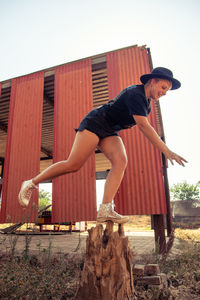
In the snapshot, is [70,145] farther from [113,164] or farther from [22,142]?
[113,164]

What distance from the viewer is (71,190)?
5.58 metres

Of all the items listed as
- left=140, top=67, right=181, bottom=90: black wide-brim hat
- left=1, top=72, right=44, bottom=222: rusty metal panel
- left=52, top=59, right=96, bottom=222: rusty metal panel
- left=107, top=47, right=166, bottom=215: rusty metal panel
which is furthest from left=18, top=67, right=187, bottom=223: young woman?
left=1, top=72, right=44, bottom=222: rusty metal panel

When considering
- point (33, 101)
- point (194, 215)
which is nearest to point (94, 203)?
point (33, 101)

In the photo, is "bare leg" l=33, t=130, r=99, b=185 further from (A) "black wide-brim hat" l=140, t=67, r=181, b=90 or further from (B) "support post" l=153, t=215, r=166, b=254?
(B) "support post" l=153, t=215, r=166, b=254

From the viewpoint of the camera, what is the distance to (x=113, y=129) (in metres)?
2.47

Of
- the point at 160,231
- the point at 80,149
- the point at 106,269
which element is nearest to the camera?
the point at 106,269

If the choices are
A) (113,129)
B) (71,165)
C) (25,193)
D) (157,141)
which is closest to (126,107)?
(113,129)

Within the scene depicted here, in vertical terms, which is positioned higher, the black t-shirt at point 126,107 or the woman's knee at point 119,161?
the black t-shirt at point 126,107

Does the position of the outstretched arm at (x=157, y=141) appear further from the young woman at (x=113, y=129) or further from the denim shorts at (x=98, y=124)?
the denim shorts at (x=98, y=124)

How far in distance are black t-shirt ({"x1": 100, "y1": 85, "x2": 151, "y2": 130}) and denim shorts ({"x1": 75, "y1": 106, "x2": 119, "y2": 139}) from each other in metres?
0.05

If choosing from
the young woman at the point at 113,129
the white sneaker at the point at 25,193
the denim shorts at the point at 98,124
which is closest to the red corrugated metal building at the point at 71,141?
the white sneaker at the point at 25,193

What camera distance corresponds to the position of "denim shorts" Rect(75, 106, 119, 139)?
235 cm

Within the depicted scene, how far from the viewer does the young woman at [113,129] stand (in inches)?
89.4

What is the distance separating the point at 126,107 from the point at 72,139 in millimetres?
3733
